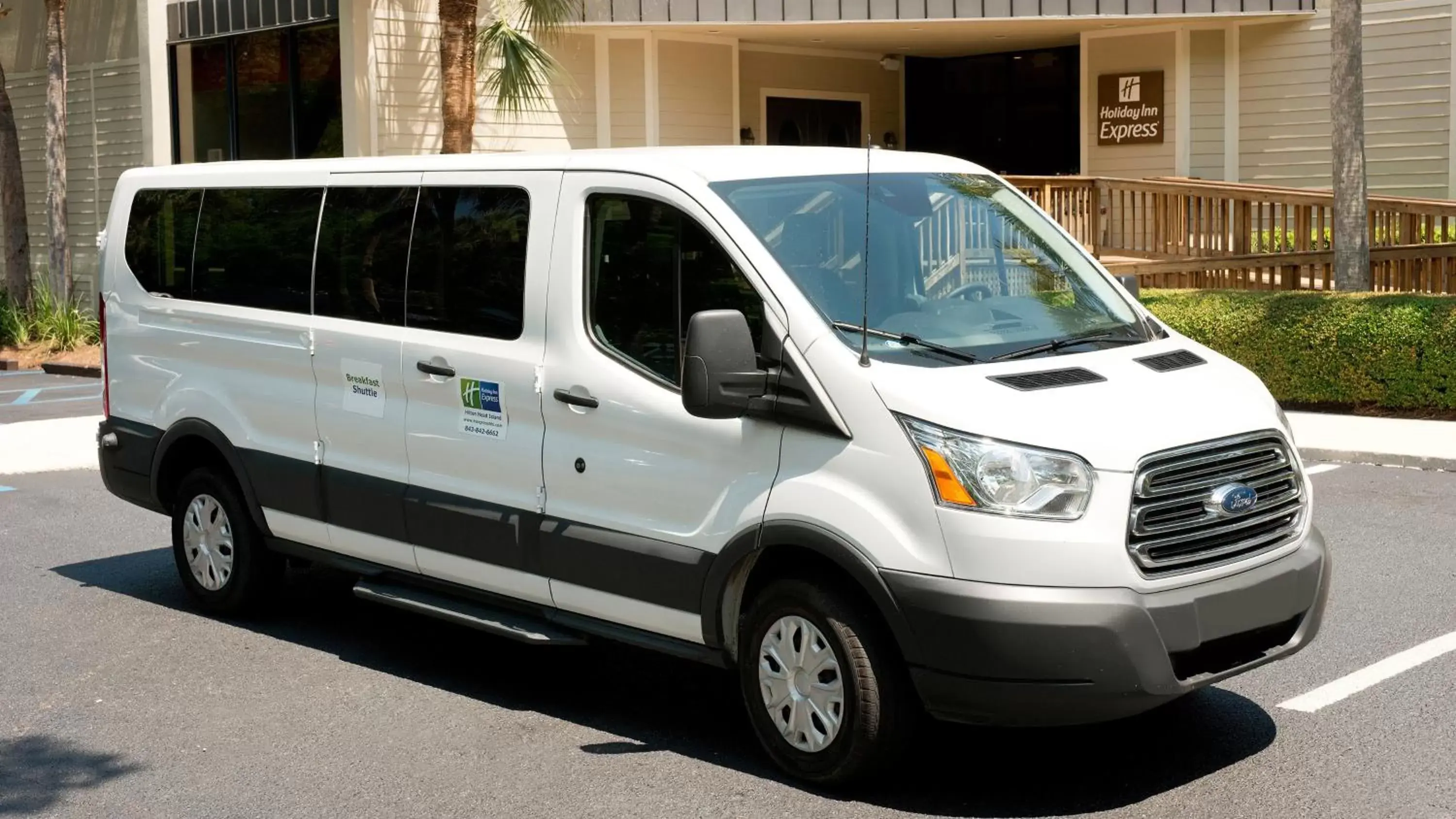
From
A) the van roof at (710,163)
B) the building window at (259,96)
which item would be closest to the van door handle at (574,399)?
the van roof at (710,163)

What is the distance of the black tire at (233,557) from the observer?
7.72 metres

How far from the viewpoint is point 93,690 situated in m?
6.74

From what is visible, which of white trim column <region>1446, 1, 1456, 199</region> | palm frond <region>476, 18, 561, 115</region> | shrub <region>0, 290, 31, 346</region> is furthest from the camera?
shrub <region>0, 290, 31, 346</region>

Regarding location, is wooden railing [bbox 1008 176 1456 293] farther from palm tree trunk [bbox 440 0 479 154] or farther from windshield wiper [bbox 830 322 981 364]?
windshield wiper [bbox 830 322 981 364]

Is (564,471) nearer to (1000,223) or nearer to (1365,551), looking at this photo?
(1000,223)

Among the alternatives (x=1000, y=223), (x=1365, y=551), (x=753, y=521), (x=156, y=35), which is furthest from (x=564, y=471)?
(x=156, y=35)

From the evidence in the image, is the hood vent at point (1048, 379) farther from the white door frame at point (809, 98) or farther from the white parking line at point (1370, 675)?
the white door frame at point (809, 98)

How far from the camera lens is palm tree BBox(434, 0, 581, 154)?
19.4 meters

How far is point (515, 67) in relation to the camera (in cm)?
2041

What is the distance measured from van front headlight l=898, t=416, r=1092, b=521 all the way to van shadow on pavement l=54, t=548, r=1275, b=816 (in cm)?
92

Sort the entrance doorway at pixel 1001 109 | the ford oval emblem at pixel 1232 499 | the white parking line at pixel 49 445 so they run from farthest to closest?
the entrance doorway at pixel 1001 109 → the white parking line at pixel 49 445 → the ford oval emblem at pixel 1232 499

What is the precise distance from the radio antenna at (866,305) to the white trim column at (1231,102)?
18448 millimetres

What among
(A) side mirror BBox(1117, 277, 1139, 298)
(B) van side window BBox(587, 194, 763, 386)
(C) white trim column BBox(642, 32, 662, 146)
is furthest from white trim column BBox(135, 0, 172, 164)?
(A) side mirror BBox(1117, 277, 1139, 298)

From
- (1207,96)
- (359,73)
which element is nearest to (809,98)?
(1207,96)
